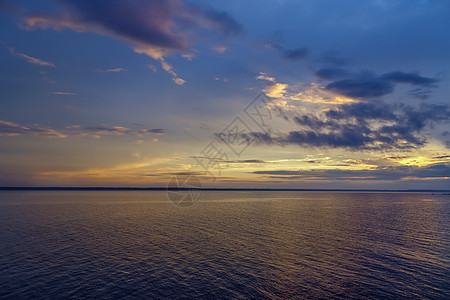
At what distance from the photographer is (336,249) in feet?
153

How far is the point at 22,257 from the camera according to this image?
37875 mm

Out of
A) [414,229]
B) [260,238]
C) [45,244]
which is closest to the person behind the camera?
[45,244]

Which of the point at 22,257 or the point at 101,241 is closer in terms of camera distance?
the point at 22,257

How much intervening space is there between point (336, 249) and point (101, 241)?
44.7 meters

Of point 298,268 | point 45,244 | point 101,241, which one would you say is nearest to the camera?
point 298,268

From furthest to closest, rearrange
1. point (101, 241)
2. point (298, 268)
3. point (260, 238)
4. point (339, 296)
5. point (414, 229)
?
point (414, 229) < point (260, 238) < point (101, 241) < point (298, 268) < point (339, 296)

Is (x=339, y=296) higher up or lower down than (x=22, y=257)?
lower down

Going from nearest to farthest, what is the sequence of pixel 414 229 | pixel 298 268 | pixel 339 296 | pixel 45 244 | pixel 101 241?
pixel 339 296 → pixel 298 268 → pixel 45 244 → pixel 101 241 → pixel 414 229

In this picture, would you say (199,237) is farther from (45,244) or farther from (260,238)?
(45,244)

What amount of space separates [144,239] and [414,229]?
70.3 m

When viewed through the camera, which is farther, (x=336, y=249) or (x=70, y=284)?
(x=336, y=249)

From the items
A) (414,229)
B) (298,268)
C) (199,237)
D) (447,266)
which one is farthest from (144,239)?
(414,229)

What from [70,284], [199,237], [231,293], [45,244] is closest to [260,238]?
[199,237]

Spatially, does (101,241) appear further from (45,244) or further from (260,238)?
(260,238)
